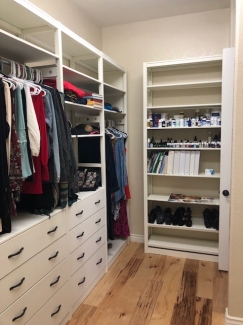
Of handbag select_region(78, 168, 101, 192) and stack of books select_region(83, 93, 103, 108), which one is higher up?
stack of books select_region(83, 93, 103, 108)

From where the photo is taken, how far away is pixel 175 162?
3.12 meters

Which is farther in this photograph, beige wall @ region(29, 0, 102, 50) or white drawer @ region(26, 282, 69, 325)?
beige wall @ region(29, 0, 102, 50)

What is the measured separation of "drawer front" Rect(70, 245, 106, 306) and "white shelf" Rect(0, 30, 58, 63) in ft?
5.68

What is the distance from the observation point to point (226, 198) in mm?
2750

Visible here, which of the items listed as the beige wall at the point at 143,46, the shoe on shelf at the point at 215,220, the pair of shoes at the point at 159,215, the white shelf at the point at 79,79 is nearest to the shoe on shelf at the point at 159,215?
the pair of shoes at the point at 159,215

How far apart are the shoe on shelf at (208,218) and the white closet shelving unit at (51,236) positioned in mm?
1195

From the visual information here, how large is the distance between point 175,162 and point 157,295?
145 cm

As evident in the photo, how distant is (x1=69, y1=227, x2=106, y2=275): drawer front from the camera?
216 centimetres

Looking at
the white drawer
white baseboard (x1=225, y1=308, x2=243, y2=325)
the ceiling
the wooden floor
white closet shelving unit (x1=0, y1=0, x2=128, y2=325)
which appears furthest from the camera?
the ceiling

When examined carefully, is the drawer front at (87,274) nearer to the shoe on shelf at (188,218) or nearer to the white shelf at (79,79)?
the shoe on shelf at (188,218)

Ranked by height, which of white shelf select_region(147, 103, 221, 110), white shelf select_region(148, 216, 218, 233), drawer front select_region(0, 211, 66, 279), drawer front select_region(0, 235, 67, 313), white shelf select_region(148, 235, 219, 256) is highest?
white shelf select_region(147, 103, 221, 110)

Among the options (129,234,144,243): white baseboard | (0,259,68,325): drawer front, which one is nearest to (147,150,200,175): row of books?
(129,234,144,243): white baseboard

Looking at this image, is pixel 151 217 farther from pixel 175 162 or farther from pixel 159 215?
pixel 175 162

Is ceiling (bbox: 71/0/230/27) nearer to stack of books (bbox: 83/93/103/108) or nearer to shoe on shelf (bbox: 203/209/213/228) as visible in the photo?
stack of books (bbox: 83/93/103/108)
